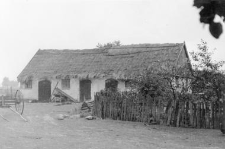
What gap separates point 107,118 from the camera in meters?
14.9

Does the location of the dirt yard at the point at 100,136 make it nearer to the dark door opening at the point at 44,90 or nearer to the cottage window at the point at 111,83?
the cottage window at the point at 111,83

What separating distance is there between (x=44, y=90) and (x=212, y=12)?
2731 centimetres

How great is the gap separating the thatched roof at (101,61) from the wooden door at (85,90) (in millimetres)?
837

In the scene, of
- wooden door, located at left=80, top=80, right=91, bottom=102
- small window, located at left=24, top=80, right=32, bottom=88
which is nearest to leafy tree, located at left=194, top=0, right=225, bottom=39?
wooden door, located at left=80, top=80, right=91, bottom=102

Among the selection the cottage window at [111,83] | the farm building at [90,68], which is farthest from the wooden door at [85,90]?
the cottage window at [111,83]

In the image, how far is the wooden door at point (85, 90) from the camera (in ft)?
87.1

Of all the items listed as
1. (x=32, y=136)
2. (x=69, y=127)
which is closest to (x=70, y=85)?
(x=69, y=127)

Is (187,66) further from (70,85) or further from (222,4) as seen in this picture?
(70,85)

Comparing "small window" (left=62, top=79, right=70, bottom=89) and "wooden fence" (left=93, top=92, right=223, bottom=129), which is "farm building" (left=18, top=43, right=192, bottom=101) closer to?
"small window" (left=62, top=79, right=70, bottom=89)

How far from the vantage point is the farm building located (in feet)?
81.4

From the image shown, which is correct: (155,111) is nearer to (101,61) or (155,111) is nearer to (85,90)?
(85,90)

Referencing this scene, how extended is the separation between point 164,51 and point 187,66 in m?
12.1

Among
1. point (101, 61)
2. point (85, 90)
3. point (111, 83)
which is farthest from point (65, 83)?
point (111, 83)

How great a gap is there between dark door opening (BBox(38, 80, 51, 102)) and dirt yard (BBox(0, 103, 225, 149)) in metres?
14.6
